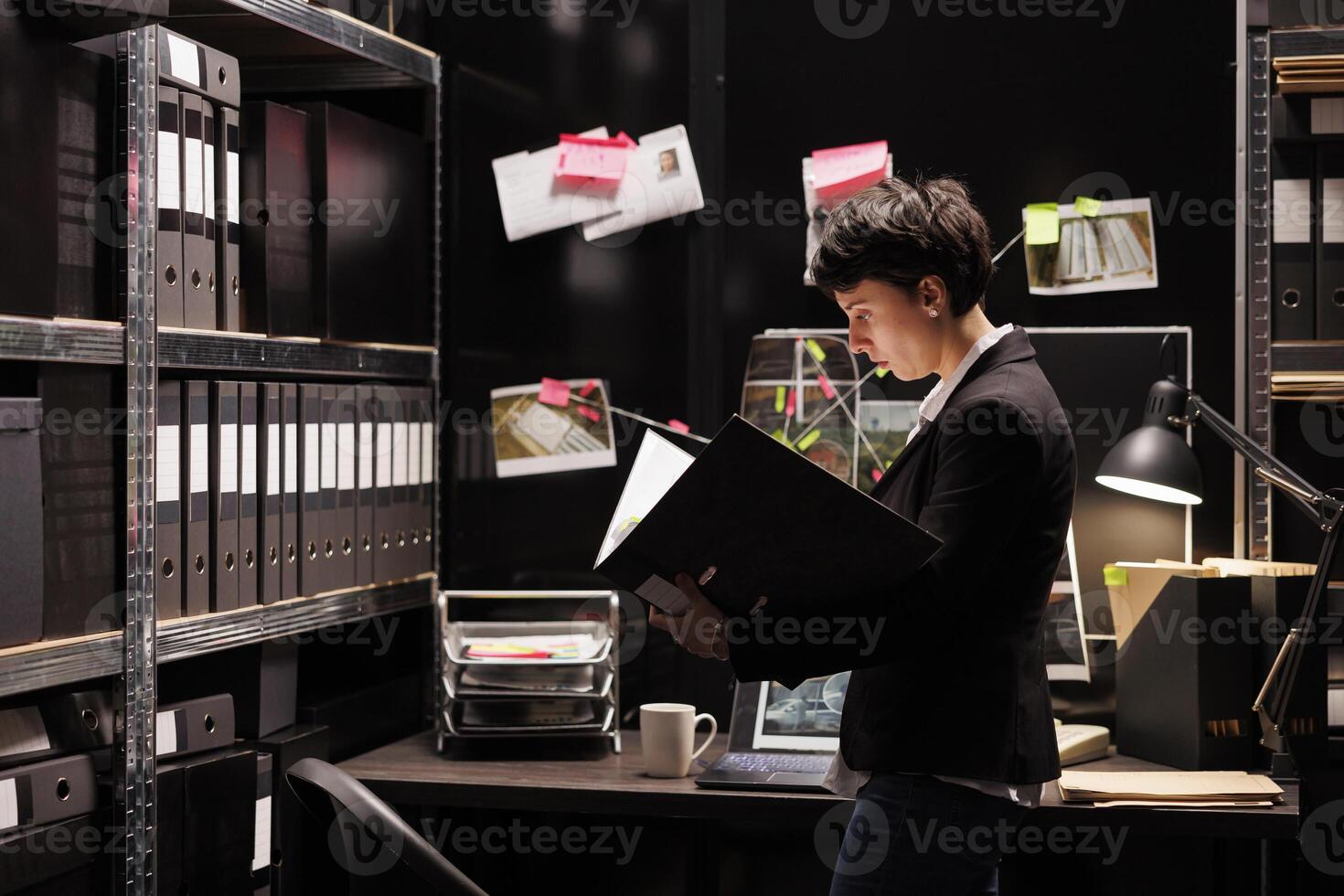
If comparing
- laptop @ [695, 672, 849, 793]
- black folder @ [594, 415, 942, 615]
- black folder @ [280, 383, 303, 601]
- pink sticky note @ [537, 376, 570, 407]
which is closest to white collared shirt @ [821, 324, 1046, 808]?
black folder @ [594, 415, 942, 615]

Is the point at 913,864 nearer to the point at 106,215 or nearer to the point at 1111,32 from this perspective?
the point at 106,215

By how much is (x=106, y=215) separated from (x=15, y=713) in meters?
0.66

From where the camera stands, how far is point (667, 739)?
216 cm

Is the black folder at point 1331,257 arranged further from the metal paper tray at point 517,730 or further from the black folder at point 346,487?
the black folder at point 346,487

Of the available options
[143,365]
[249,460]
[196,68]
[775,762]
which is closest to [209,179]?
[196,68]

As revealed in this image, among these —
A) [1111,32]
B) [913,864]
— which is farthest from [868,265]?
[1111,32]

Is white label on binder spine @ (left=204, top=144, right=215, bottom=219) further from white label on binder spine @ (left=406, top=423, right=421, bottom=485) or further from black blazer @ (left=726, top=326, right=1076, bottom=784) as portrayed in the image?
black blazer @ (left=726, top=326, right=1076, bottom=784)

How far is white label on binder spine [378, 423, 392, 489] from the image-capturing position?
2449 millimetres

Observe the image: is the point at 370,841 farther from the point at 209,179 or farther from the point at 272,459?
the point at 209,179

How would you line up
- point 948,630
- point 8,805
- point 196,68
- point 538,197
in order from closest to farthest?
1. point 948,630
2. point 8,805
3. point 196,68
4. point 538,197

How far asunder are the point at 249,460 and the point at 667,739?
2.61 feet

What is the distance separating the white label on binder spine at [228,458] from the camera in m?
2.04

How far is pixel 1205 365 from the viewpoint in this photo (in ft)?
7.88

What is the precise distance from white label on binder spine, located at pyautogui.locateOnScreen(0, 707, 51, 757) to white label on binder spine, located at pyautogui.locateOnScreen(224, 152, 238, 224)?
78 centimetres
